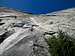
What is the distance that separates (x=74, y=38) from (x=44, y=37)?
71.4 inches

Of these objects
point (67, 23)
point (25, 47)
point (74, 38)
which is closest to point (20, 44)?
point (25, 47)

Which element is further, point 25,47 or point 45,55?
point 25,47

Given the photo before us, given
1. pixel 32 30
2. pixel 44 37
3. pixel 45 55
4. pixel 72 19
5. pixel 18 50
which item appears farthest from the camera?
pixel 72 19

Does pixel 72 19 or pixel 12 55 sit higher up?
pixel 72 19

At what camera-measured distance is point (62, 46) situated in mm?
8836

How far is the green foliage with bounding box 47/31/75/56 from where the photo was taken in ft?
28.6

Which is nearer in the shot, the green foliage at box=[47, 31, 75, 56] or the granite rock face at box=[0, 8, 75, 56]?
the green foliage at box=[47, 31, 75, 56]

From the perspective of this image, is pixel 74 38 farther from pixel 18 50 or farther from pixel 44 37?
pixel 18 50

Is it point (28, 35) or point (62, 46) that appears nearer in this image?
point (62, 46)

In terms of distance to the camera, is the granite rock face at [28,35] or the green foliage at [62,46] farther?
the granite rock face at [28,35]

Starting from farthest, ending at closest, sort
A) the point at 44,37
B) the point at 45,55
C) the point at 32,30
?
the point at 32,30 → the point at 44,37 → the point at 45,55

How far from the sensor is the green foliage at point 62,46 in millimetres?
8727

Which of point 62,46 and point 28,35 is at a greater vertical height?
point 28,35

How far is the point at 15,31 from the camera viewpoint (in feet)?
39.9
